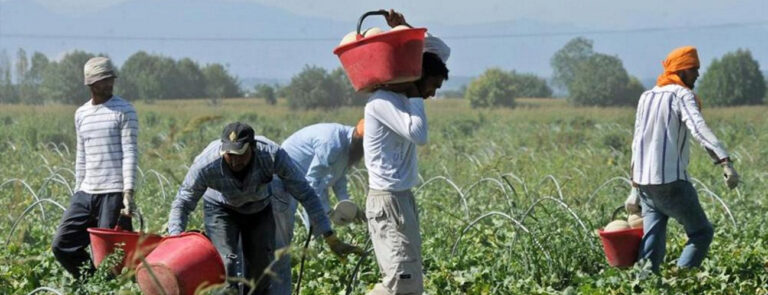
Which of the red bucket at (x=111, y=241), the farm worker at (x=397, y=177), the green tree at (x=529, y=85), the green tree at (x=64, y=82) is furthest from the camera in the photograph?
the green tree at (x=529, y=85)

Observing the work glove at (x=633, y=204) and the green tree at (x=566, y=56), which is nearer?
the work glove at (x=633, y=204)

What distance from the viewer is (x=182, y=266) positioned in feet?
13.8

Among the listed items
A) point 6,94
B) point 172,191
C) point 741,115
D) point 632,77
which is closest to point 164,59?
point 6,94

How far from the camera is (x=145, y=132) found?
90.3 ft

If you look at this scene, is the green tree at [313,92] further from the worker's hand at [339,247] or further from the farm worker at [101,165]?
the worker's hand at [339,247]

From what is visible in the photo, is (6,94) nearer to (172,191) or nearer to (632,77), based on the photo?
(632,77)

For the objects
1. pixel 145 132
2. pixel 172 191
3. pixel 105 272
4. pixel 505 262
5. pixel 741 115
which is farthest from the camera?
pixel 741 115

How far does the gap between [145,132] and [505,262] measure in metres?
22.0

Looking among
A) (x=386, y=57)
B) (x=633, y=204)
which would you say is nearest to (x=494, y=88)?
(x=633, y=204)

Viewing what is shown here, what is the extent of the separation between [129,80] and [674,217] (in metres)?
60.6

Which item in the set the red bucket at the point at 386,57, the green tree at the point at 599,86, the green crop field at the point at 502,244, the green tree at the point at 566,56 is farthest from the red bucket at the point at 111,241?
the green tree at the point at 566,56

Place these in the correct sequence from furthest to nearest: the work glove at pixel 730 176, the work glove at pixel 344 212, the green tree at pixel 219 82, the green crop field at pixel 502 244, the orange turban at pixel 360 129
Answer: the green tree at pixel 219 82 < the work glove at pixel 730 176 < the orange turban at pixel 360 129 < the green crop field at pixel 502 244 < the work glove at pixel 344 212

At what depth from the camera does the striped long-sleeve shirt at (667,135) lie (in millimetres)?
5910

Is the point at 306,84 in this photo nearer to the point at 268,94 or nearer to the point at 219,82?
the point at 268,94
